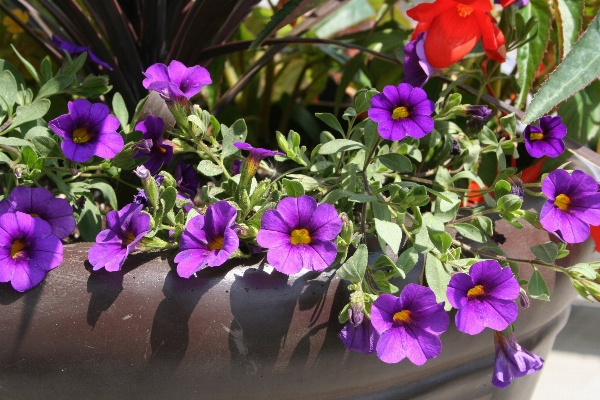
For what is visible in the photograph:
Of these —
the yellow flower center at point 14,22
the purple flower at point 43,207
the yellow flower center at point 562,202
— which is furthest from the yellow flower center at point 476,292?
the yellow flower center at point 14,22

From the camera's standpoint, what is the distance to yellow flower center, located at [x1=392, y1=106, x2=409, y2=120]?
19.5 inches

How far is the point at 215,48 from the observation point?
0.74 meters

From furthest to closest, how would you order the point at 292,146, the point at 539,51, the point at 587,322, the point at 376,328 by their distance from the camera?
→ the point at 587,322
the point at 539,51
the point at 292,146
the point at 376,328

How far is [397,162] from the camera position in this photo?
538mm

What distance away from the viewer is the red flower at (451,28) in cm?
60

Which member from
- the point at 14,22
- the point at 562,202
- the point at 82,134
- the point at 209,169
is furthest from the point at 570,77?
the point at 14,22

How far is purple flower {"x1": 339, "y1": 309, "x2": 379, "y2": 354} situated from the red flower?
0.97 ft

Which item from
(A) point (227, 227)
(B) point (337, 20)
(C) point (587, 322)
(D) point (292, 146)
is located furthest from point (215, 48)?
(C) point (587, 322)

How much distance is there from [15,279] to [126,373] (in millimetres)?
112

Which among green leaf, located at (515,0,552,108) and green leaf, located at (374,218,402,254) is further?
green leaf, located at (515,0,552,108)

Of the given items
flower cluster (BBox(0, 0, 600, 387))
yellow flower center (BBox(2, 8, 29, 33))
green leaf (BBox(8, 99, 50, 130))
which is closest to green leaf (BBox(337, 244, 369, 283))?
flower cluster (BBox(0, 0, 600, 387))

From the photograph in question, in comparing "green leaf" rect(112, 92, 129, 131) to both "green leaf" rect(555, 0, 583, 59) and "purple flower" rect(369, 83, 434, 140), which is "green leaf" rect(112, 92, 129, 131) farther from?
"green leaf" rect(555, 0, 583, 59)

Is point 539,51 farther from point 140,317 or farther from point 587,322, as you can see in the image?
point 587,322

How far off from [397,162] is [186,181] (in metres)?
0.25
